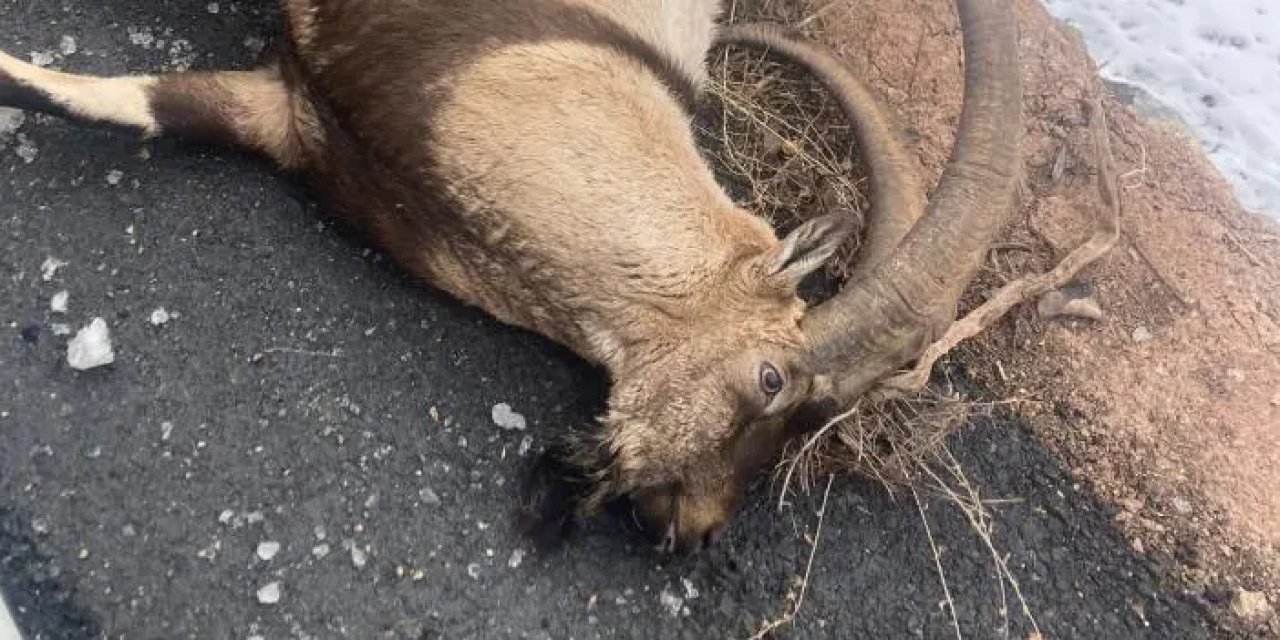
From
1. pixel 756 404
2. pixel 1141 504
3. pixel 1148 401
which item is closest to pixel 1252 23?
pixel 1148 401

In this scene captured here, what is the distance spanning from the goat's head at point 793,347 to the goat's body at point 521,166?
16 cm

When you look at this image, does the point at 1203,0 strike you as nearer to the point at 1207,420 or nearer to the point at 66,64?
the point at 1207,420

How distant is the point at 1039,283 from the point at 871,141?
2.39 feet

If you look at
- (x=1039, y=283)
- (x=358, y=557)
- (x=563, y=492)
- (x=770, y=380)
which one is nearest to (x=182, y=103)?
(x=358, y=557)

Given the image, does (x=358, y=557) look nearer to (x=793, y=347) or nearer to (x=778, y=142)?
(x=793, y=347)

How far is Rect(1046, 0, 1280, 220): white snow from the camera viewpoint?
5270mm

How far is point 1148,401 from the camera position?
152 inches

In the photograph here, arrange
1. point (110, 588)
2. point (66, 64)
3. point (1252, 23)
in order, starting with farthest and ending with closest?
1. point (1252, 23)
2. point (66, 64)
3. point (110, 588)

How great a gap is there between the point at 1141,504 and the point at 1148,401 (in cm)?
38

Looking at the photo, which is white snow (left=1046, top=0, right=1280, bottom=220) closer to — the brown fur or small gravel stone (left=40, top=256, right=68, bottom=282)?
the brown fur

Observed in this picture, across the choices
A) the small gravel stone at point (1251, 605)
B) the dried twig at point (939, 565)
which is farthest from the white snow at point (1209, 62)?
the dried twig at point (939, 565)

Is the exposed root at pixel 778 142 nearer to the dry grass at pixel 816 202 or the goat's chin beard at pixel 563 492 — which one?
the dry grass at pixel 816 202

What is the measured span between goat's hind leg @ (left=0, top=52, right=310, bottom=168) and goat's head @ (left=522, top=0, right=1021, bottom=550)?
4.45 feet

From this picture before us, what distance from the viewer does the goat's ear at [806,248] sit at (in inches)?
121
